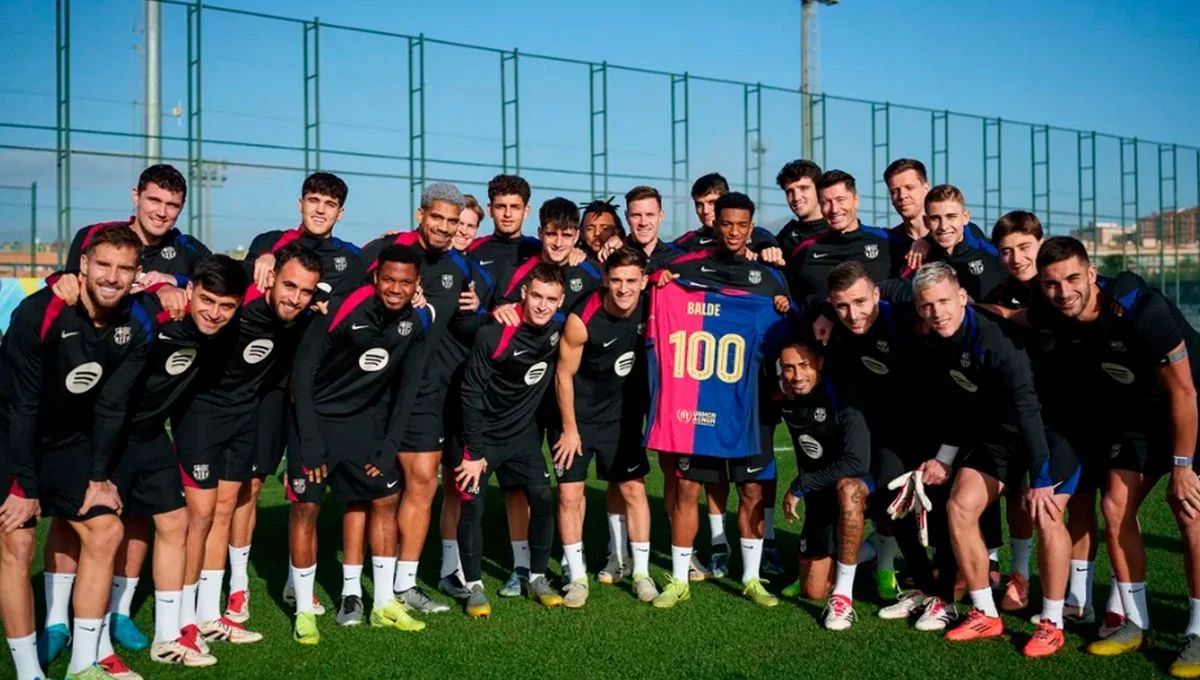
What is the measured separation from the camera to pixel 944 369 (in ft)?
19.5

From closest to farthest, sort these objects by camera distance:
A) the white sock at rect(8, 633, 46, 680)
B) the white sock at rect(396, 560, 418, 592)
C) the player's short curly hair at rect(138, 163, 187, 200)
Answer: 1. the white sock at rect(8, 633, 46, 680)
2. the player's short curly hair at rect(138, 163, 187, 200)
3. the white sock at rect(396, 560, 418, 592)

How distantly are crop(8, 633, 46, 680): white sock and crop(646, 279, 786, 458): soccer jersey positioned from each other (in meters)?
3.56

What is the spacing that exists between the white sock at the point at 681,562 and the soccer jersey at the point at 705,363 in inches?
23.9

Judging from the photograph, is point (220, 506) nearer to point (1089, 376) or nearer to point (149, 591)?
point (149, 591)

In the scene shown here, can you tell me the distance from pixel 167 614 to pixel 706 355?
3.44 meters

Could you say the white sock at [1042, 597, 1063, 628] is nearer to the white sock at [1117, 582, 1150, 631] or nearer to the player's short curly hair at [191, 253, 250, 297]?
the white sock at [1117, 582, 1150, 631]

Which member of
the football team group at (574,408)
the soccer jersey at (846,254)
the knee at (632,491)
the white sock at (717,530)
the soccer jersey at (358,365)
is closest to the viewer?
the football team group at (574,408)

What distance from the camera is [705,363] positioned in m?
6.99

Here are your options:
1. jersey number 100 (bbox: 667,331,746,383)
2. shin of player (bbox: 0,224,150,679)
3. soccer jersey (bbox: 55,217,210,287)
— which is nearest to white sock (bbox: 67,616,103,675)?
shin of player (bbox: 0,224,150,679)

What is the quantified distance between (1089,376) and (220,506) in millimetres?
4745

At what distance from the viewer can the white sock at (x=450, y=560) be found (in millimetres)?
7094

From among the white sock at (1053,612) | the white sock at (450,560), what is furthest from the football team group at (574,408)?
the white sock at (450,560)

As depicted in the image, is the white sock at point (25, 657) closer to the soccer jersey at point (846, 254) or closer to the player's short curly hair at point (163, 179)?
the player's short curly hair at point (163, 179)

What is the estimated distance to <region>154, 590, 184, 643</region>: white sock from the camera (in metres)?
5.59
